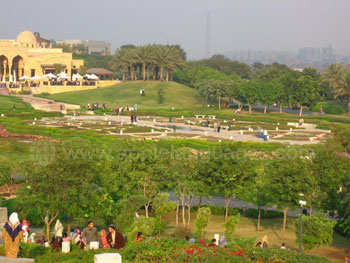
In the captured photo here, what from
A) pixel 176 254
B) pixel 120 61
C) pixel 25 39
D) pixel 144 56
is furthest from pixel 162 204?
pixel 25 39

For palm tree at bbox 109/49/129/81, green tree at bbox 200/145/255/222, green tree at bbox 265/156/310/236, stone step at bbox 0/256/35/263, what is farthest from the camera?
palm tree at bbox 109/49/129/81

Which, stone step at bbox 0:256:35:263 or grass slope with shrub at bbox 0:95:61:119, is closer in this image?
stone step at bbox 0:256:35:263

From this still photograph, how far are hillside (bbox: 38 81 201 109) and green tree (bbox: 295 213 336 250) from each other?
197 ft

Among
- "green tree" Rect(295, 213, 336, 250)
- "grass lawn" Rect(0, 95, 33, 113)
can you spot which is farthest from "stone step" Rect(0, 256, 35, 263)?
"grass lawn" Rect(0, 95, 33, 113)

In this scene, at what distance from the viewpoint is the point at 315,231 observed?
72.0 feet

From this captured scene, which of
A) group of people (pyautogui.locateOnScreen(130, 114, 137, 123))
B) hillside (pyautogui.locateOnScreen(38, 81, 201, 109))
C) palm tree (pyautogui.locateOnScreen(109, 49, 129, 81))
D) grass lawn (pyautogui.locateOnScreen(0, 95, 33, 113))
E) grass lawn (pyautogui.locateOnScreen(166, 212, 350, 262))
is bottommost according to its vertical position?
grass lawn (pyautogui.locateOnScreen(166, 212, 350, 262))

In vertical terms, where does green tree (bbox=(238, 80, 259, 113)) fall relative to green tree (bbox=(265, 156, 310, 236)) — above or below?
above

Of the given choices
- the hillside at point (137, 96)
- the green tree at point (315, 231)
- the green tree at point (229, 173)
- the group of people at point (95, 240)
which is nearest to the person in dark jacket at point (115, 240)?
the group of people at point (95, 240)

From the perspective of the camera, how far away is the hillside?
83.6 metres

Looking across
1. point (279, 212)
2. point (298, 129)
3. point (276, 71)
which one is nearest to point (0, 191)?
point (279, 212)

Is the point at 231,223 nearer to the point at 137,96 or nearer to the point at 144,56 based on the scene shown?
the point at 137,96

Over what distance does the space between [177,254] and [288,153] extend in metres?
12.7

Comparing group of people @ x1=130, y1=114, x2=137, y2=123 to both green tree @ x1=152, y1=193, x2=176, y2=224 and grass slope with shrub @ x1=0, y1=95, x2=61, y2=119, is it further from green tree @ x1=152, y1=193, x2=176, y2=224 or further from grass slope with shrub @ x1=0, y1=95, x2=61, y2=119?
green tree @ x1=152, y1=193, x2=176, y2=224

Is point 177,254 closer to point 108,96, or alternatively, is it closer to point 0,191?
point 0,191
